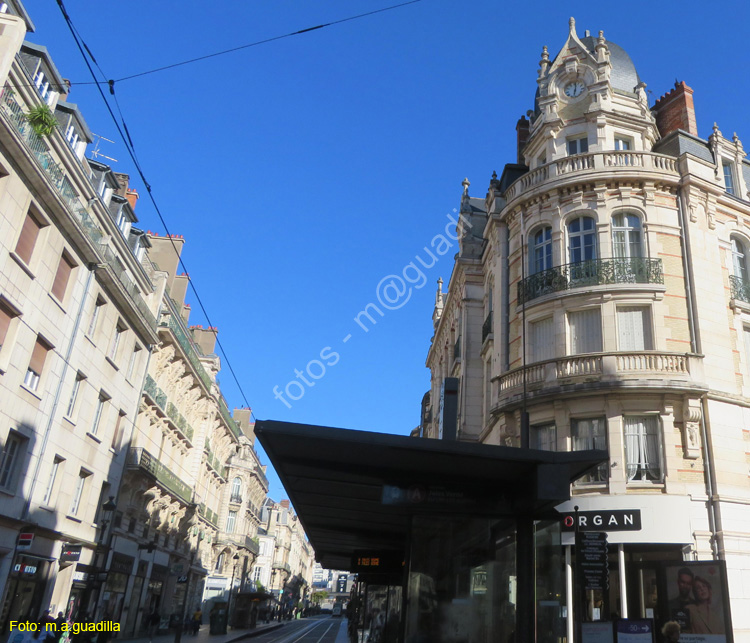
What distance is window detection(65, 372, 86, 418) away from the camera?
23.7m

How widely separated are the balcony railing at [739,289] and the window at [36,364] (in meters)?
22.0

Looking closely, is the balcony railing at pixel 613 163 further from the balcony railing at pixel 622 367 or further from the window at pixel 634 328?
the balcony railing at pixel 622 367

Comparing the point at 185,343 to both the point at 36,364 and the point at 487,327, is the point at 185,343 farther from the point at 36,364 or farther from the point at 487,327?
the point at 487,327

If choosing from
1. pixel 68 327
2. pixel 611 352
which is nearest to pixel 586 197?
pixel 611 352

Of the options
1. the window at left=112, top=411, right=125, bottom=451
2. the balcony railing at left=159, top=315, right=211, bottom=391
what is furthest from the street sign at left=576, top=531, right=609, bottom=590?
the balcony railing at left=159, top=315, right=211, bottom=391

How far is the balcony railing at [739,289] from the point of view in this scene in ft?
67.5

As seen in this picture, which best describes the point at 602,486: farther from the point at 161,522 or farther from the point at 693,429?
the point at 161,522

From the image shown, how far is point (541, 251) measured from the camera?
21953 mm

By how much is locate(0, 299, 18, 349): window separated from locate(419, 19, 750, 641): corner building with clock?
1462cm

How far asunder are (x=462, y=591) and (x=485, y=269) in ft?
66.6

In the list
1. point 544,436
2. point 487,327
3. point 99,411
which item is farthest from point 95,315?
point 544,436

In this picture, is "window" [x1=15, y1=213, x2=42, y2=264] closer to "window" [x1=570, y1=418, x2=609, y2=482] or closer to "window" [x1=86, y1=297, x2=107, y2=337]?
"window" [x1=86, y1=297, x2=107, y2=337]

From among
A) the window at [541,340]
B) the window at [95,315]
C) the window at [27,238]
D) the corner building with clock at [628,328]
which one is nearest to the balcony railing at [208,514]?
the window at [95,315]

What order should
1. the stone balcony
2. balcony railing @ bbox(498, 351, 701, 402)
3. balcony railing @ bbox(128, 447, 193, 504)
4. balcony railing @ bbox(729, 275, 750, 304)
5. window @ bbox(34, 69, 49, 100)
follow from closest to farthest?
the stone balcony, balcony railing @ bbox(498, 351, 701, 402), balcony railing @ bbox(729, 275, 750, 304), window @ bbox(34, 69, 49, 100), balcony railing @ bbox(128, 447, 193, 504)
